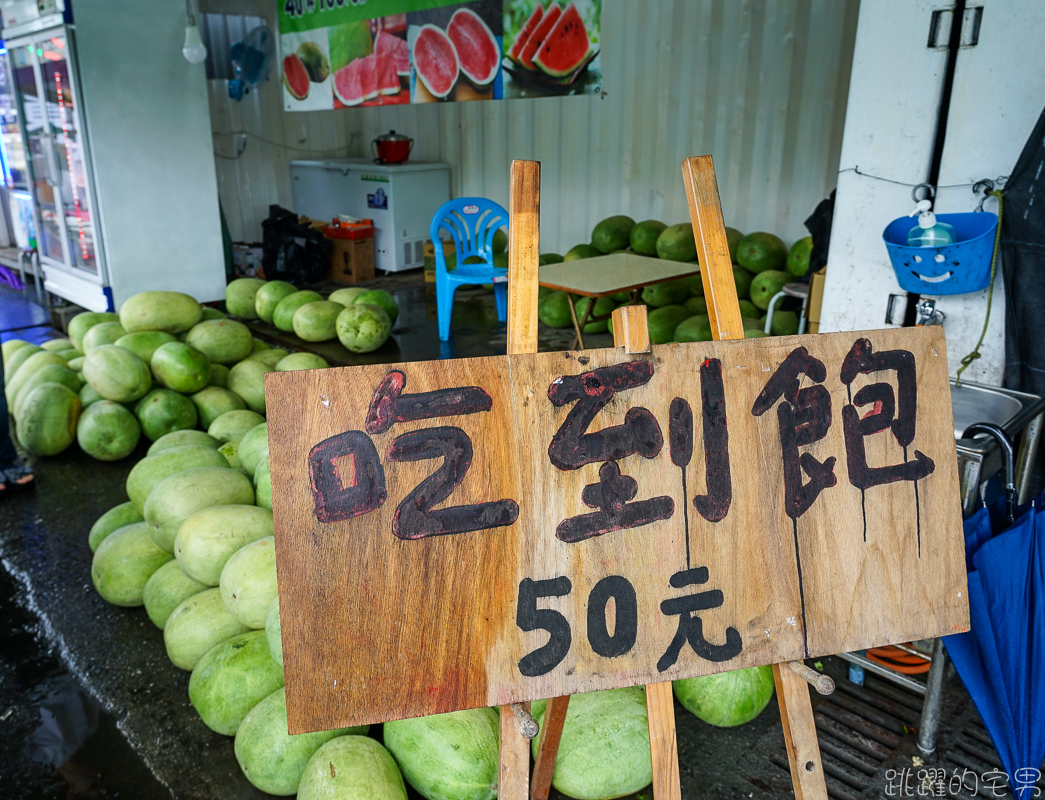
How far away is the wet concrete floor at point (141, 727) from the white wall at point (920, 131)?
4.69 ft

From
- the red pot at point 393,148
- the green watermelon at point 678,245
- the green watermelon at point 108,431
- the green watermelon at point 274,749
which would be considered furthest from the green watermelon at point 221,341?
the red pot at point 393,148

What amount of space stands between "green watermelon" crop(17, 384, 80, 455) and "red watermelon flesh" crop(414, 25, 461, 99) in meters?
3.67

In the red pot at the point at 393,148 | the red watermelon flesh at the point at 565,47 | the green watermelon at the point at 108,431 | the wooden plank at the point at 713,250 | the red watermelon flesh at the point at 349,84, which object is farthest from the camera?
the red pot at the point at 393,148

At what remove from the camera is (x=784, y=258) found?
6230 mm

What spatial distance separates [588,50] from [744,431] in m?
4.73

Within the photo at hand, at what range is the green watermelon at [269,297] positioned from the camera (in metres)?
6.02

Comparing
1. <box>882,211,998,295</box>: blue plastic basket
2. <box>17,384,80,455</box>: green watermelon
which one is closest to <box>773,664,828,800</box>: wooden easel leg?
<box>882,211,998,295</box>: blue plastic basket

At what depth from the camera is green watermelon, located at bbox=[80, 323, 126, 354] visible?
4.73 m

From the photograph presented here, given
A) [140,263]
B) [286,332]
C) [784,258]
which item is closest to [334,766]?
[286,332]

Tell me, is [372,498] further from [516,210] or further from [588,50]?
[588,50]

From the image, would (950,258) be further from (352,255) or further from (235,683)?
(352,255)

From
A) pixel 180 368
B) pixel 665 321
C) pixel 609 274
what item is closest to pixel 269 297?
pixel 180 368

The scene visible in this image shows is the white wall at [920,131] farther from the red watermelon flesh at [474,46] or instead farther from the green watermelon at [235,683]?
the red watermelon flesh at [474,46]

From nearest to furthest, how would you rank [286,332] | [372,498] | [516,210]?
[372,498] → [516,210] → [286,332]
